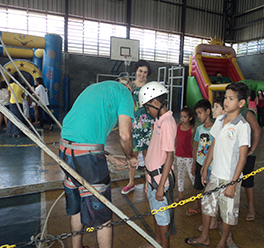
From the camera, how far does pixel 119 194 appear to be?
3.24m

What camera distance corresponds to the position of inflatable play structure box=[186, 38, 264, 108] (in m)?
12.1

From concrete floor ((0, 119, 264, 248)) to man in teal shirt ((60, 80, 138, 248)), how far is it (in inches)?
28.6

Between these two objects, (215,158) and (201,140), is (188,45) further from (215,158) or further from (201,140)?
(215,158)

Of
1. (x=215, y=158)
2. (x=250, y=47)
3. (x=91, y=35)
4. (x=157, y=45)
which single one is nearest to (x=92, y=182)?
(x=215, y=158)

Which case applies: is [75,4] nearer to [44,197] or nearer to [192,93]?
[192,93]

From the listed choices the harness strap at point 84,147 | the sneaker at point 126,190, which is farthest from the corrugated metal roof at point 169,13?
the harness strap at point 84,147

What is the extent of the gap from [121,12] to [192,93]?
288 inches

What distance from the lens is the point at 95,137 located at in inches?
63.7

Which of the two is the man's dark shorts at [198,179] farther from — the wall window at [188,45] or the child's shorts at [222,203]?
the wall window at [188,45]

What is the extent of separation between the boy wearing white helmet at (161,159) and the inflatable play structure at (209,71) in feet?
33.5

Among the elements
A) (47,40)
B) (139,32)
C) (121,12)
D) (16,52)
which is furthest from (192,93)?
(16,52)

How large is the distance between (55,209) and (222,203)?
6.38ft

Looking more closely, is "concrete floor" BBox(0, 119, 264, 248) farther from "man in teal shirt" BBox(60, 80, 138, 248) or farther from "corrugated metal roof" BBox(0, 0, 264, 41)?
"corrugated metal roof" BBox(0, 0, 264, 41)

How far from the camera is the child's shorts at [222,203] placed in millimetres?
1954
